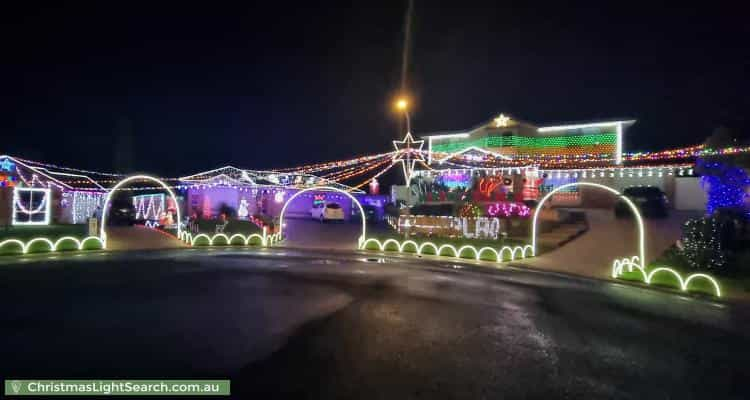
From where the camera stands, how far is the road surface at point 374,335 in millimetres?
4645

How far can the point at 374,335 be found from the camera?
244 inches

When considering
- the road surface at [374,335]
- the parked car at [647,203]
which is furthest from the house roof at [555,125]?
the road surface at [374,335]

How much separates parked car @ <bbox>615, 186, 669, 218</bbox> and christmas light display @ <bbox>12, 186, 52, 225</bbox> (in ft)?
94.8

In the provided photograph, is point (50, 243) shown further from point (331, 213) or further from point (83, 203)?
point (331, 213)

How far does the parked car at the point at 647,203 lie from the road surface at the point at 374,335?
42.4 ft

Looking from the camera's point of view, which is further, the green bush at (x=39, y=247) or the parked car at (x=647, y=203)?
the parked car at (x=647, y=203)

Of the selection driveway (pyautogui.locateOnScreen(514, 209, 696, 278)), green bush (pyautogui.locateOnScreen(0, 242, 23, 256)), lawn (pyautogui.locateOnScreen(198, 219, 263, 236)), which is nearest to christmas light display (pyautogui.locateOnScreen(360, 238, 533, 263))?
driveway (pyautogui.locateOnScreen(514, 209, 696, 278))

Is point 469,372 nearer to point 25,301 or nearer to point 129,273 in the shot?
point 25,301

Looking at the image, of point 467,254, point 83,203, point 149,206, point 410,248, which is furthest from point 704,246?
point 149,206

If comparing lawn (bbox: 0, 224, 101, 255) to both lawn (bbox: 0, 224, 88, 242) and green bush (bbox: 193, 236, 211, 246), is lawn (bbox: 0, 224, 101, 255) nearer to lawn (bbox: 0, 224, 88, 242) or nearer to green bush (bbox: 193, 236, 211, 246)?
lawn (bbox: 0, 224, 88, 242)

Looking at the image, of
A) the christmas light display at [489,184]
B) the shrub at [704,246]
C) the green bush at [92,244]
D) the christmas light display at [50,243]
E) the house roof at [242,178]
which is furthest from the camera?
the house roof at [242,178]

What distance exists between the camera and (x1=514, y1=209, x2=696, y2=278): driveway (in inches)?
525

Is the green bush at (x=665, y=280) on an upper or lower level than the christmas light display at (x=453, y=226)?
lower

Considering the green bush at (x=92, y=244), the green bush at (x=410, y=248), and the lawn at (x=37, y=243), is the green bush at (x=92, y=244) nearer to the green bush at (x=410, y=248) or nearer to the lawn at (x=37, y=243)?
the lawn at (x=37, y=243)
